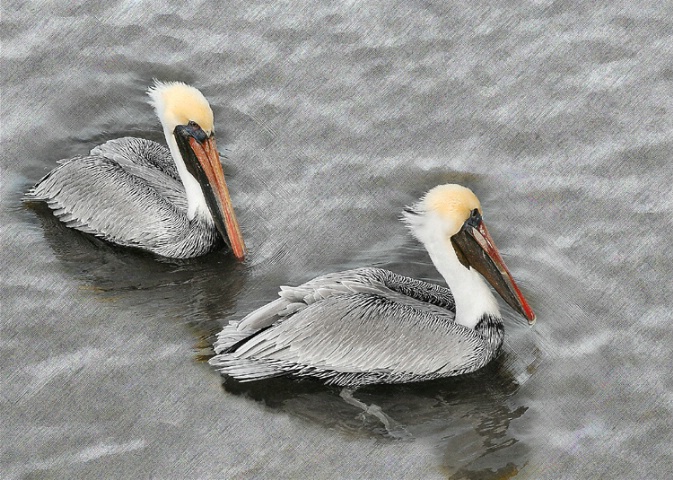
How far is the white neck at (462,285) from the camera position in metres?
5.03

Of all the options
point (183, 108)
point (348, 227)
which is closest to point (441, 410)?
point (348, 227)

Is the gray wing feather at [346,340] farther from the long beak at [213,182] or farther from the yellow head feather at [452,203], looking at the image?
the long beak at [213,182]

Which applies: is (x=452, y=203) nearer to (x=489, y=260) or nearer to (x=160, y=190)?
(x=489, y=260)

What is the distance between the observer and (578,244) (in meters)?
5.75

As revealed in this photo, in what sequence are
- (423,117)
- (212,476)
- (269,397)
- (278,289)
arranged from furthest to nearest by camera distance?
(423,117) → (278,289) → (269,397) → (212,476)

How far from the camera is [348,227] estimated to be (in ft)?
19.4

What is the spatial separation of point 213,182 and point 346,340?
120cm

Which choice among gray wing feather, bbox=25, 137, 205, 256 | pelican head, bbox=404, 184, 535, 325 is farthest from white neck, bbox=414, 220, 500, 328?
gray wing feather, bbox=25, 137, 205, 256

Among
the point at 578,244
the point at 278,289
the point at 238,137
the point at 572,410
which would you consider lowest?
the point at 572,410

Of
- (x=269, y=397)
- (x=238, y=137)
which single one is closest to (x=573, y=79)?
(x=238, y=137)

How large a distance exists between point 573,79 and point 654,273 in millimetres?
1648

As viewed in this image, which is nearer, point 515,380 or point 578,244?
point 515,380

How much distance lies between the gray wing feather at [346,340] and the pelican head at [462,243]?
0.75 ft

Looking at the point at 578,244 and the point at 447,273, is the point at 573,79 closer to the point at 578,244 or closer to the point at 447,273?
the point at 578,244
